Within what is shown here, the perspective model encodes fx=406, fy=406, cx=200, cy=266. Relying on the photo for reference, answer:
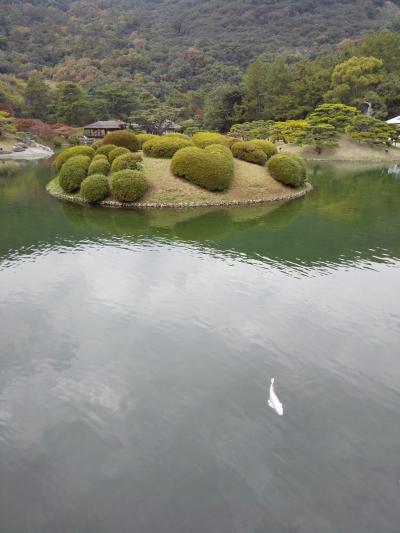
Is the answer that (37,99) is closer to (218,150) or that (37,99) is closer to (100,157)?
(100,157)

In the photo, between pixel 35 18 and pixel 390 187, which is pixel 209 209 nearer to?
pixel 390 187

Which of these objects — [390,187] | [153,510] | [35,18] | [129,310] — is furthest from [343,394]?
[35,18]

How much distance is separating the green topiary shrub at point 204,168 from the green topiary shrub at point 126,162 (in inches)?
84.2

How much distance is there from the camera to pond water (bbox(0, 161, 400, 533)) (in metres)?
5.27

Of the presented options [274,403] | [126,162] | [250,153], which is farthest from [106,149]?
[274,403]

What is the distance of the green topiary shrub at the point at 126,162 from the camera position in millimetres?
22734

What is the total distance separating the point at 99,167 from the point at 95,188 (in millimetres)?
2095

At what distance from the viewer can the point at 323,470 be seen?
18.9 feet

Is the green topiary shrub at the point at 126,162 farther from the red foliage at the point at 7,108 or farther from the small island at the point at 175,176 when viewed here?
the red foliage at the point at 7,108

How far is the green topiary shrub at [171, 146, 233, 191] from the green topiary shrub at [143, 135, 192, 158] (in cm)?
276

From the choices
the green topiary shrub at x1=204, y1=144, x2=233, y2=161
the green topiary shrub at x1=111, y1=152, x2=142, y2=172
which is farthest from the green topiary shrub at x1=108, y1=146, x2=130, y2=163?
the green topiary shrub at x1=204, y1=144, x2=233, y2=161

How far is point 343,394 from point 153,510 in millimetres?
4001

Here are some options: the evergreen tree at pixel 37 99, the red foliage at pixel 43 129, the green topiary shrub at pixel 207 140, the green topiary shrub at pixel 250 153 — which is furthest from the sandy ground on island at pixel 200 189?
the evergreen tree at pixel 37 99

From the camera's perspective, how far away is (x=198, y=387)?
24.8 ft
